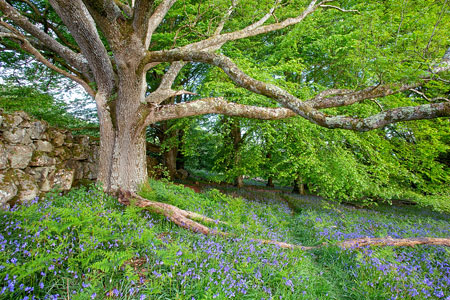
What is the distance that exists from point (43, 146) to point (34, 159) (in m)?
0.45

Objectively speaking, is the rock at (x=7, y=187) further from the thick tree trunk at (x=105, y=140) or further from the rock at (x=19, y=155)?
the thick tree trunk at (x=105, y=140)

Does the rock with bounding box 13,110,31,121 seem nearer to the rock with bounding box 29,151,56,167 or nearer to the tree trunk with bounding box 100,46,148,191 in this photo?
the rock with bounding box 29,151,56,167

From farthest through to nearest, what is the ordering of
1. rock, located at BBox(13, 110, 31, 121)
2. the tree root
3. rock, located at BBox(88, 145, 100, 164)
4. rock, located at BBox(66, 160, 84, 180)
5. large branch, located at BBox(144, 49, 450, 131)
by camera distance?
rock, located at BBox(88, 145, 100, 164), rock, located at BBox(66, 160, 84, 180), rock, located at BBox(13, 110, 31, 121), the tree root, large branch, located at BBox(144, 49, 450, 131)

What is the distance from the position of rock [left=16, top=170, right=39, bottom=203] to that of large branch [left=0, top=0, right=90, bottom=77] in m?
3.23

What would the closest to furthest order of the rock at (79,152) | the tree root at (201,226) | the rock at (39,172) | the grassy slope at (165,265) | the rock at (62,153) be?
the grassy slope at (165,265) → the tree root at (201,226) → the rock at (39,172) → the rock at (62,153) → the rock at (79,152)

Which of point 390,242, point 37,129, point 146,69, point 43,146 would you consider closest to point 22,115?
point 37,129

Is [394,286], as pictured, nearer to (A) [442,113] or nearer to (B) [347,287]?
(B) [347,287]

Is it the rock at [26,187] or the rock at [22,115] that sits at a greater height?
the rock at [22,115]

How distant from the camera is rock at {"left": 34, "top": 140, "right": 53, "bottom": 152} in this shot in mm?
5222

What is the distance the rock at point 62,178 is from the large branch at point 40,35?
2.92 meters

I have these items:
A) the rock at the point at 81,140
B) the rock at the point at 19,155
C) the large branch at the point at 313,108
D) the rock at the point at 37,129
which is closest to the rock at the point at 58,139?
the rock at the point at 37,129

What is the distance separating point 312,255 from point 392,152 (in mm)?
7490

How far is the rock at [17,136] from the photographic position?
14.8 ft

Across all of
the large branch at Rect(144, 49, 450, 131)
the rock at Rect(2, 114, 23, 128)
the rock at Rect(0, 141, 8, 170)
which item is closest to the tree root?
the rock at Rect(0, 141, 8, 170)
